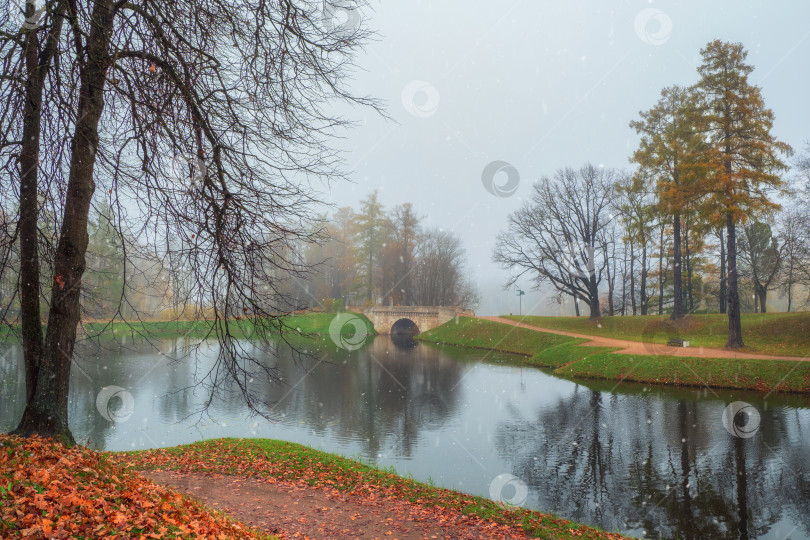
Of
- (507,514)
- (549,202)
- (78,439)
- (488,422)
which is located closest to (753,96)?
(549,202)

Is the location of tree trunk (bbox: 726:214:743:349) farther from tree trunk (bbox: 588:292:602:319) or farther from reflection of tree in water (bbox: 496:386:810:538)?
tree trunk (bbox: 588:292:602:319)

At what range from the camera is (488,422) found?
53.5 ft

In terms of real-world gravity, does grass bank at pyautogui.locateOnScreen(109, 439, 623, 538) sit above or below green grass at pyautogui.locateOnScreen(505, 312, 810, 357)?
below

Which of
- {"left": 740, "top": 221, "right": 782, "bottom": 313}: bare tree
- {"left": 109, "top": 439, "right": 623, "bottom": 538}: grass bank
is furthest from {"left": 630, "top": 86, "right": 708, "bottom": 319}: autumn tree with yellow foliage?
{"left": 109, "top": 439, "right": 623, "bottom": 538}: grass bank

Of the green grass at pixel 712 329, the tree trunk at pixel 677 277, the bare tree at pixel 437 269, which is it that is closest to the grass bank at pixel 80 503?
the green grass at pixel 712 329

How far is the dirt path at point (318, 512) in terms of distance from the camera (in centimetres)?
693

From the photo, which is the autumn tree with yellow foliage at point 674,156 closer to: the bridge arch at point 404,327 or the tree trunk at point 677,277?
the tree trunk at point 677,277

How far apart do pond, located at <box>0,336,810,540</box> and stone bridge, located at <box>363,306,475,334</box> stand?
2326cm

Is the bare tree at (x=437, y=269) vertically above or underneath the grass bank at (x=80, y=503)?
above

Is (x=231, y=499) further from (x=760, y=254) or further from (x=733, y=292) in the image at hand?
(x=760, y=254)

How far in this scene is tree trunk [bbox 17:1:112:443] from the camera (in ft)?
19.8

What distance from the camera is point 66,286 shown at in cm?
607

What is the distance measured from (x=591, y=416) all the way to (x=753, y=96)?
58.8 feet

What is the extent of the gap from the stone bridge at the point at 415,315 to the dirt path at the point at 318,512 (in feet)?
132
